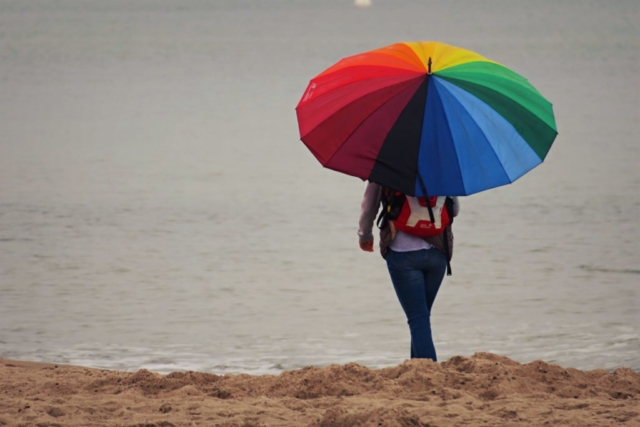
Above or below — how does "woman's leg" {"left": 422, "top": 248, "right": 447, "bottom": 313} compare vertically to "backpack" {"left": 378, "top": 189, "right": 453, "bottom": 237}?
below

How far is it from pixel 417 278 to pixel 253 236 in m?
4.78

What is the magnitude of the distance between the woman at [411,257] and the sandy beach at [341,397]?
11.4 inches

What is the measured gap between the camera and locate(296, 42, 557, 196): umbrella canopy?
4.76m

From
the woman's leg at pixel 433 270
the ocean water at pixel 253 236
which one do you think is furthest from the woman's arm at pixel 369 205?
the ocean water at pixel 253 236

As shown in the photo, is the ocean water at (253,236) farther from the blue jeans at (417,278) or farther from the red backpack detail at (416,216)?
the red backpack detail at (416,216)

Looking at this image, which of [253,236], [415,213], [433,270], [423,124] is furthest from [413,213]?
[253,236]

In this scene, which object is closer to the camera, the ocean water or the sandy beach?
the sandy beach

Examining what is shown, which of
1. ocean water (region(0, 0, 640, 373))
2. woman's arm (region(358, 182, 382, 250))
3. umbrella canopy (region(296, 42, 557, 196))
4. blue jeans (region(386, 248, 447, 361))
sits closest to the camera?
umbrella canopy (region(296, 42, 557, 196))

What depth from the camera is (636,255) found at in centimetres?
916

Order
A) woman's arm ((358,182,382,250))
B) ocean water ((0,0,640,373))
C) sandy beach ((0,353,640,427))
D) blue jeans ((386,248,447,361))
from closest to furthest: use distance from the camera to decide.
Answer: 1. sandy beach ((0,353,640,427))
2. woman's arm ((358,182,382,250))
3. blue jeans ((386,248,447,361))
4. ocean water ((0,0,640,373))

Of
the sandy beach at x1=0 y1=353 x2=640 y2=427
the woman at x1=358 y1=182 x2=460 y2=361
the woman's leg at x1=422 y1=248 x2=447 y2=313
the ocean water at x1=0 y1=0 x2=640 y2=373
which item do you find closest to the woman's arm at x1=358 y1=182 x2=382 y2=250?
the woman at x1=358 y1=182 x2=460 y2=361

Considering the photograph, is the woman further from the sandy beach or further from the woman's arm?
the sandy beach

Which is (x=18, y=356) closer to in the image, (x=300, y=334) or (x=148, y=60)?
(x=300, y=334)

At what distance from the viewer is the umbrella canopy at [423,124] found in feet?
15.6
